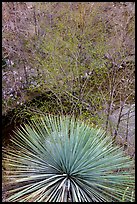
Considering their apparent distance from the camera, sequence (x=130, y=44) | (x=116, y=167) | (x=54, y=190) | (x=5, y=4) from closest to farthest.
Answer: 1. (x=54, y=190)
2. (x=116, y=167)
3. (x=130, y=44)
4. (x=5, y=4)

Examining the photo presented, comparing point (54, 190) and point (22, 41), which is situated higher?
point (22, 41)

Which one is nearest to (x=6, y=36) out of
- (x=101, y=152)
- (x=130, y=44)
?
(x=130, y=44)

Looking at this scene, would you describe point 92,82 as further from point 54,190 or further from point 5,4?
point 54,190

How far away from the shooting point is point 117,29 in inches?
205

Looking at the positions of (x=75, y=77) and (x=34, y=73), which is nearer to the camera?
(x=75, y=77)

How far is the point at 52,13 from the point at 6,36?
1294mm

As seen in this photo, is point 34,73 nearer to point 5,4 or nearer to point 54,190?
point 5,4

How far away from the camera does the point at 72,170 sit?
2.53 metres

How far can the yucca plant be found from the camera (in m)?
2.37

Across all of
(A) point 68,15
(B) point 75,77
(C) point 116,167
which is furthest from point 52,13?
(C) point 116,167

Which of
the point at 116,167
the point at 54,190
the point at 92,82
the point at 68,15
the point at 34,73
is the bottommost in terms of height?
the point at 54,190

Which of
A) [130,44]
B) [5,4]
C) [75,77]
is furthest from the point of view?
[5,4]

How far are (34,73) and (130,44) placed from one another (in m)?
2.66

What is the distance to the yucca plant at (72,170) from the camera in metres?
2.37
